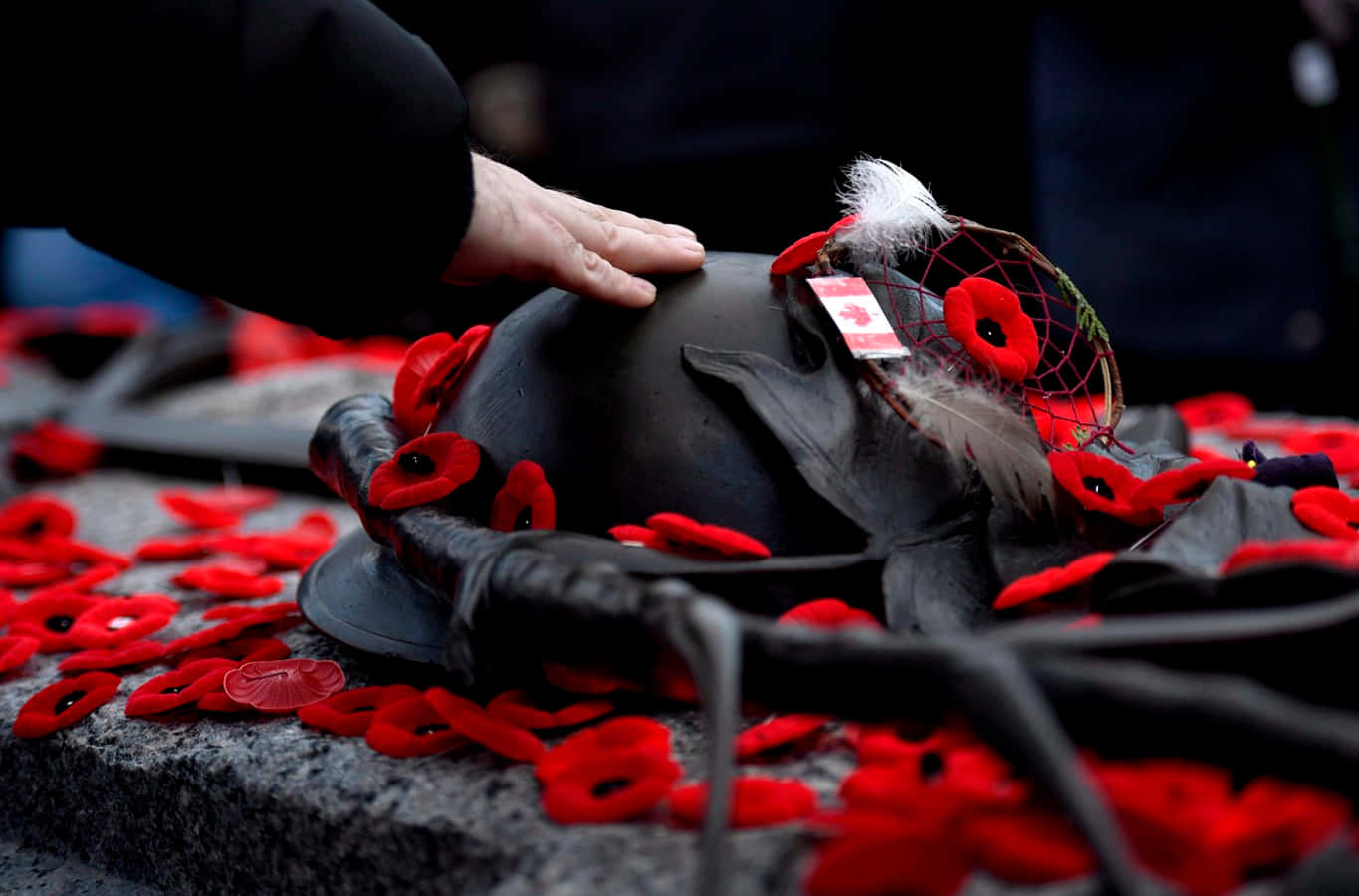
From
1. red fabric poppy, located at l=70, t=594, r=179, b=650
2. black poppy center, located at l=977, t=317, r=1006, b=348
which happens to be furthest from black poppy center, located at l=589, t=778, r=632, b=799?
red fabric poppy, located at l=70, t=594, r=179, b=650

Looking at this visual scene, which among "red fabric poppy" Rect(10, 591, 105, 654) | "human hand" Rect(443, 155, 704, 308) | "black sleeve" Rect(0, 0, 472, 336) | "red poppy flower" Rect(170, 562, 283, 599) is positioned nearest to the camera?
"black sleeve" Rect(0, 0, 472, 336)

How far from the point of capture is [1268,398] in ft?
13.3

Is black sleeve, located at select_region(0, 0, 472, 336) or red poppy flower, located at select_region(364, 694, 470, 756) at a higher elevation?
black sleeve, located at select_region(0, 0, 472, 336)

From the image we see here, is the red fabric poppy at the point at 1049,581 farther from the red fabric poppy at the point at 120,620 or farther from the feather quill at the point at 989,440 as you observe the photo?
the red fabric poppy at the point at 120,620

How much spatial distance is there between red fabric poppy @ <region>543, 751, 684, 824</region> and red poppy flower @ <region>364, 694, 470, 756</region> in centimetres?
15

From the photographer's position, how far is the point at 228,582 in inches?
71.4

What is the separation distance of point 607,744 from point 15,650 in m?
0.94

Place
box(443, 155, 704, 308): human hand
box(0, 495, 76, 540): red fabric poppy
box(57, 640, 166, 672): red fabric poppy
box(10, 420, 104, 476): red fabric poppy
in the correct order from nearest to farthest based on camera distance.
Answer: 1. box(443, 155, 704, 308): human hand
2. box(57, 640, 166, 672): red fabric poppy
3. box(0, 495, 76, 540): red fabric poppy
4. box(10, 420, 104, 476): red fabric poppy

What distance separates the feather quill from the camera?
3.89 ft

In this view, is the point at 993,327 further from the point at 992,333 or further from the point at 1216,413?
the point at 1216,413

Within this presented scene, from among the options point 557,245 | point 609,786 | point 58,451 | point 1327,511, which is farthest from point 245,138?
point 58,451

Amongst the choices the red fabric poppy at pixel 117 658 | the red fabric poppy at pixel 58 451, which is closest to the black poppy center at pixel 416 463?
the red fabric poppy at pixel 117 658

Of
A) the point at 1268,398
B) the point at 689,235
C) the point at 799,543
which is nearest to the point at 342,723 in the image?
the point at 799,543

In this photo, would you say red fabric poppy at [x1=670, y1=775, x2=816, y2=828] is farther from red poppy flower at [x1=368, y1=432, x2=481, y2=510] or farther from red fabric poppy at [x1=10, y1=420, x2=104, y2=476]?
red fabric poppy at [x1=10, y1=420, x2=104, y2=476]
